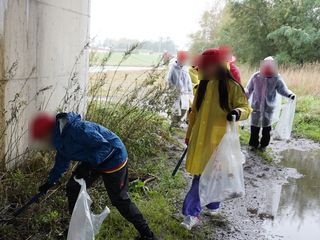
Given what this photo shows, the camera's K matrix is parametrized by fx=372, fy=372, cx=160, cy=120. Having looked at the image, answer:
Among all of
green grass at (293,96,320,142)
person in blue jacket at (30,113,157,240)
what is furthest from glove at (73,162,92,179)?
green grass at (293,96,320,142)

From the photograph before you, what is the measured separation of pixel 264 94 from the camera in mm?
5922

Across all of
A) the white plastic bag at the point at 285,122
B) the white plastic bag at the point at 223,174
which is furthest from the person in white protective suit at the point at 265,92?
the white plastic bag at the point at 223,174

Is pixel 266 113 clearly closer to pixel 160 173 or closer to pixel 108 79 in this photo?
pixel 160 173

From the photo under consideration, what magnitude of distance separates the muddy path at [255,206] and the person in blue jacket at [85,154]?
1.02m

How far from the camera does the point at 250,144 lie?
21.4ft

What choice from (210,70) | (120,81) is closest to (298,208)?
(210,70)

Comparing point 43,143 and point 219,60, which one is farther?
point 219,60

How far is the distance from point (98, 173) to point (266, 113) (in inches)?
153

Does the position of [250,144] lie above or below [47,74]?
below

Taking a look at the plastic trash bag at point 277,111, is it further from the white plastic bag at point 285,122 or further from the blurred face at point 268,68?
the blurred face at point 268,68

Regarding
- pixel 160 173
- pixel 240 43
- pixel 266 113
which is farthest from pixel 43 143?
pixel 240 43

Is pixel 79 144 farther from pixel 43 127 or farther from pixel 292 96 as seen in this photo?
pixel 292 96

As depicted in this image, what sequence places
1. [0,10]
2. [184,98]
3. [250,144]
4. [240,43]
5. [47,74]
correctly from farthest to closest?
[240,43] → [184,98] → [250,144] → [47,74] → [0,10]

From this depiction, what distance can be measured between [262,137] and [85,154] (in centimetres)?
429
